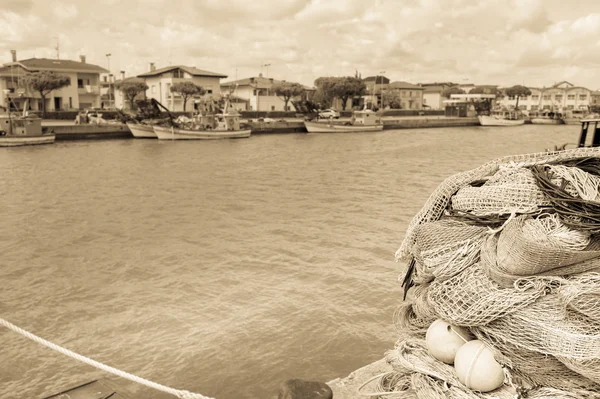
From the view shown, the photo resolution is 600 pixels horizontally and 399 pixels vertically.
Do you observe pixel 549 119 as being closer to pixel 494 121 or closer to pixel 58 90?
pixel 494 121

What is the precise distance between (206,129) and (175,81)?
24.6 meters

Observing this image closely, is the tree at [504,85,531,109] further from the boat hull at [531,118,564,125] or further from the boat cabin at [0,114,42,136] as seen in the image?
the boat cabin at [0,114,42,136]

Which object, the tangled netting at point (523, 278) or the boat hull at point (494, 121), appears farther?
the boat hull at point (494, 121)

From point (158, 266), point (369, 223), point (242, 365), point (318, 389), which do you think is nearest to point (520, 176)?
point (318, 389)

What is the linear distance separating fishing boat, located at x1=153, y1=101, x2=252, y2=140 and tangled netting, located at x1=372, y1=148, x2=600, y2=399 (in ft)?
141

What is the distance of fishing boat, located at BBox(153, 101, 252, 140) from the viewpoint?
44562mm

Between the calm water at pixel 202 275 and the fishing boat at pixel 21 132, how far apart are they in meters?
12.6

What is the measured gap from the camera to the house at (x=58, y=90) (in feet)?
189

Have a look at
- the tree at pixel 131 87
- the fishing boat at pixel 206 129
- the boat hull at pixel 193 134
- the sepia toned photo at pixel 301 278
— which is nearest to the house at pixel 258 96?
the tree at pixel 131 87

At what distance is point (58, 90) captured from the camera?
61.8m

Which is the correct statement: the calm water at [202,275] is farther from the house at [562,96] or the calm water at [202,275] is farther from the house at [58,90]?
the house at [562,96]

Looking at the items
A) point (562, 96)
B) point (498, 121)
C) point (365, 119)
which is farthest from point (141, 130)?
point (562, 96)

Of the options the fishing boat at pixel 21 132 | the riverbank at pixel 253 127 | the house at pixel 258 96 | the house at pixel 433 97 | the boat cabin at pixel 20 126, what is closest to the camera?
the fishing boat at pixel 21 132

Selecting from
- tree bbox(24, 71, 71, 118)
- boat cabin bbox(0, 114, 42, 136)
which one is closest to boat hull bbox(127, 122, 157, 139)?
boat cabin bbox(0, 114, 42, 136)
